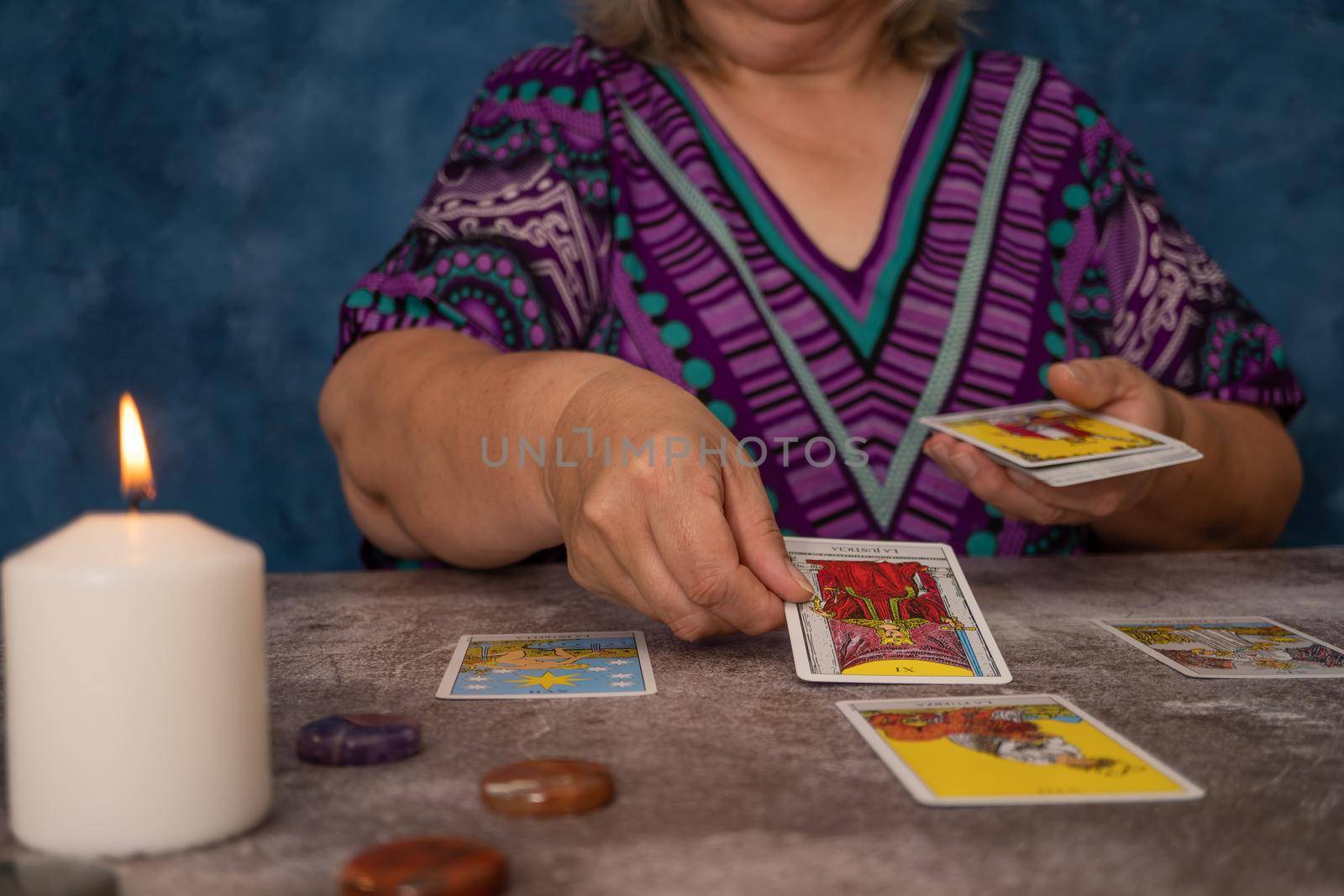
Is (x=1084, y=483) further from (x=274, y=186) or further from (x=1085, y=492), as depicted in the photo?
(x=274, y=186)

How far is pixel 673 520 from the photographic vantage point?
0.83m

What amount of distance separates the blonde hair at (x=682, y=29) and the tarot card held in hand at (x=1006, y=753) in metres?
1.12

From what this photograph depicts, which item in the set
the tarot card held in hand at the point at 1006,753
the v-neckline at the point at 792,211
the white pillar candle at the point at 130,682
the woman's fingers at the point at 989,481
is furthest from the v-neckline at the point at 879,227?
the white pillar candle at the point at 130,682

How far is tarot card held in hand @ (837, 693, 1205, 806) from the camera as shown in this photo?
2.06ft

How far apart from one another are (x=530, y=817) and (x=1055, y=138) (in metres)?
1.35

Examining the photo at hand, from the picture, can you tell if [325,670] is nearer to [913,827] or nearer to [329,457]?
[913,827]

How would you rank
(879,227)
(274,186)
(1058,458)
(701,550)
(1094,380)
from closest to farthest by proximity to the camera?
(701,550) → (1058,458) → (1094,380) → (879,227) → (274,186)

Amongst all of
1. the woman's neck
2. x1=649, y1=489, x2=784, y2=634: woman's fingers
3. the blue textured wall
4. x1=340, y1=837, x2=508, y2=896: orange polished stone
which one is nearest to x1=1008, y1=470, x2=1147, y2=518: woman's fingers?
x1=649, y1=489, x2=784, y2=634: woman's fingers

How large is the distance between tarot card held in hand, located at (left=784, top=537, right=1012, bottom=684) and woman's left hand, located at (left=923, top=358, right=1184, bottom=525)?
147 mm

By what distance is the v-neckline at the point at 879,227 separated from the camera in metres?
1.50

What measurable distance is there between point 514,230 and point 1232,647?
0.92 m

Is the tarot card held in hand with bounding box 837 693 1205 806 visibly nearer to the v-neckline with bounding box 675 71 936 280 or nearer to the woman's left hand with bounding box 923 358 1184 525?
the woman's left hand with bounding box 923 358 1184 525

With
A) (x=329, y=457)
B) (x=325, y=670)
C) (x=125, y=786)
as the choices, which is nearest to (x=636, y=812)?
(x=125, y=786)

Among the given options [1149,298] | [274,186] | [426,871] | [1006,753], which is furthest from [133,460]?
[274,186]
